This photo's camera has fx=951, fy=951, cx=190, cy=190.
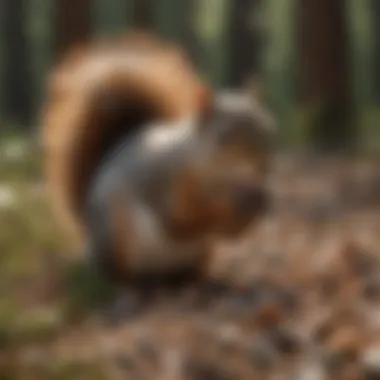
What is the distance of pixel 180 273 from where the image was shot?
1.99 meters

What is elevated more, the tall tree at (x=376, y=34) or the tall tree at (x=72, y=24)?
the tall tree at (x=376, y=34)

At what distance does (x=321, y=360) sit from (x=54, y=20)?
3.37 m

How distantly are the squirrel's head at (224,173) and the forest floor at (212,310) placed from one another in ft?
0.53

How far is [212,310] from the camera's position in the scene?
1.79 m

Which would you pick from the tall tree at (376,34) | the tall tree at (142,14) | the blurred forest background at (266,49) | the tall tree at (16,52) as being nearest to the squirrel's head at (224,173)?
the blurred forest background at (266,49)

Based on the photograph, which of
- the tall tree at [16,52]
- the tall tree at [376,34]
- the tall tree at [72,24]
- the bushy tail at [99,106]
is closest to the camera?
the bushy tail at [99,106]

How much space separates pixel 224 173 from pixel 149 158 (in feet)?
0.67

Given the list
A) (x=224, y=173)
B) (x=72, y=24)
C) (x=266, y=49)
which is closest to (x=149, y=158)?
(x=224, y=173)

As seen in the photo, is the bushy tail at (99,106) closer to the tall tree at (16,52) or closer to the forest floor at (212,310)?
the forest floor at (212,310)

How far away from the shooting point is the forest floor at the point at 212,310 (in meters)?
1.44

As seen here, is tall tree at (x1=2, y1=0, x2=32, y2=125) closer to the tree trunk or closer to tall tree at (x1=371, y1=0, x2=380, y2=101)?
the tree trunk

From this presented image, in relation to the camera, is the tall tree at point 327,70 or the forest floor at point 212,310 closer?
the forest floor at point 212,310

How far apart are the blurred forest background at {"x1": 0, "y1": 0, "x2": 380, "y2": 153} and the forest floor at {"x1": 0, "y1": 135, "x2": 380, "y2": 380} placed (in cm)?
133

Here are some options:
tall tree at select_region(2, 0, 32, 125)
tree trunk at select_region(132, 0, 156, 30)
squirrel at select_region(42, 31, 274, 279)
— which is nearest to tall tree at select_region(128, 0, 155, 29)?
tree trunk at select_region(132, 0, 156, 30)
